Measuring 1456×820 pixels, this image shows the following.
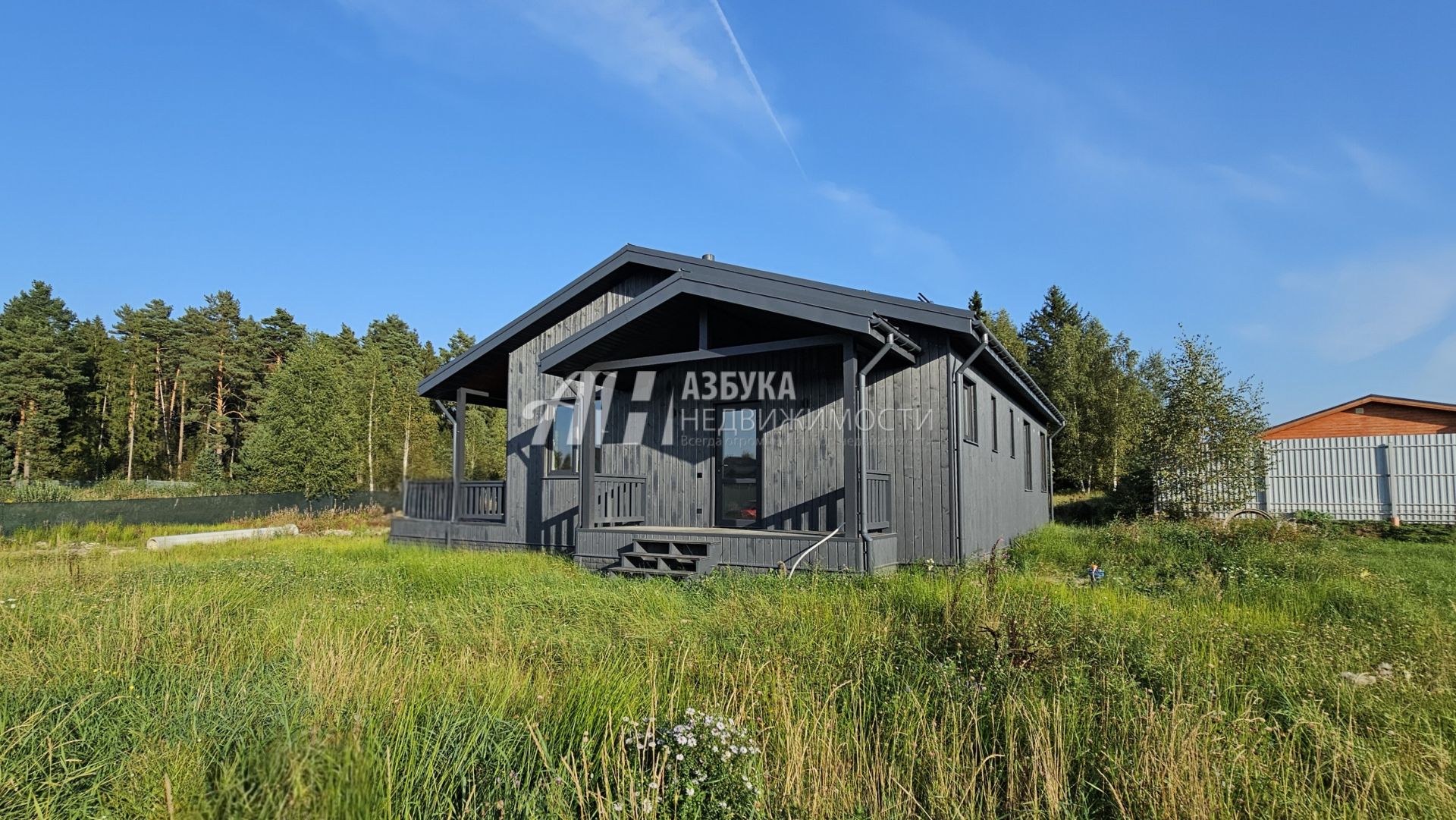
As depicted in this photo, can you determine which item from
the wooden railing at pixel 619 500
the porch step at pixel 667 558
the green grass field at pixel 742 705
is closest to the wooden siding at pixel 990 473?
the green grass field at pixel 742 705

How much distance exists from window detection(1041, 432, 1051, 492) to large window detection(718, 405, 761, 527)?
38.2 ft

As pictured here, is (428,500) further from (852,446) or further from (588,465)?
(852,446)

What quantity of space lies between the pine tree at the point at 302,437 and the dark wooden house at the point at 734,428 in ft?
48.0

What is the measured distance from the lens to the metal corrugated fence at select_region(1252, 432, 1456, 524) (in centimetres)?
1700

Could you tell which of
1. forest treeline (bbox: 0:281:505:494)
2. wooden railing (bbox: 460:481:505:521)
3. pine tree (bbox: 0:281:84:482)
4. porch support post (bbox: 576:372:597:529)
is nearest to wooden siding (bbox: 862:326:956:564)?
porch support post (bbox: 576:372:597:529)

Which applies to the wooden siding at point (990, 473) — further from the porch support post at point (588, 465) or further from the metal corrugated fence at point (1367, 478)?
the metal corrugated fence at point (1367, 478)

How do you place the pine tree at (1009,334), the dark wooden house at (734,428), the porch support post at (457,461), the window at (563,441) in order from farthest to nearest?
the pine tree at (1009,334) → the porch support post at (457,461) → the window at (563,441) → the dark wooden house at (734,428)

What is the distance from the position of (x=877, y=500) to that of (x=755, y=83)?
392 inches

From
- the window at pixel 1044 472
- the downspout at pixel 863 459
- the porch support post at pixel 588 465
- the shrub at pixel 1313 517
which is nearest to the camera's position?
the downspout at pixel 863 459

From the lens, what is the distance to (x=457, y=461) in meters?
13.2

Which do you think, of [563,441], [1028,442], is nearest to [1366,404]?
[1028,442]

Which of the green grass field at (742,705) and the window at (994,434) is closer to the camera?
the green grass field at (742,705)

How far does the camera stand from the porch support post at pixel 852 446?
26.5 feet

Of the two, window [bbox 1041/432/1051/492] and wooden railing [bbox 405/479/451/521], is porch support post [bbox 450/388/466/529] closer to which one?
wooden railing [bbox 405/479/451/521]
